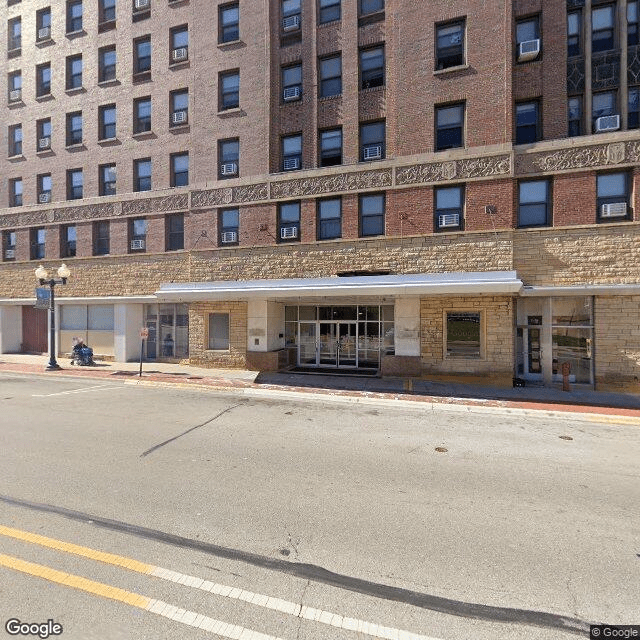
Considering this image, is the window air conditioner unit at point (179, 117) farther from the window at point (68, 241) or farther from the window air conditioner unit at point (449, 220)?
the window air conditioner unit at point (449, 220)

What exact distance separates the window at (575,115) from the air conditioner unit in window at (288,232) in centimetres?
1118

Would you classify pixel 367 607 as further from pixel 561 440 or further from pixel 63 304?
pixel 63 304

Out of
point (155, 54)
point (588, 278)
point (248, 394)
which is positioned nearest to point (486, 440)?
point (248, 394)

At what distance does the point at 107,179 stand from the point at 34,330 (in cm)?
1056

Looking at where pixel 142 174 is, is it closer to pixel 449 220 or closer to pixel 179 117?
A: pixel 179 117

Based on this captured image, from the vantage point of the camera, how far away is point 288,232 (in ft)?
51.9

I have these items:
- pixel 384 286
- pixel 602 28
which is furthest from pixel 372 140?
pixel 602 28

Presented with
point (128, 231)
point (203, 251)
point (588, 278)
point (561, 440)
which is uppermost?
point (128, 231)

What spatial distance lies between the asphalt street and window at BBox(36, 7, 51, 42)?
25.6 meters

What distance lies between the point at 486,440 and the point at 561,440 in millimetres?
1571

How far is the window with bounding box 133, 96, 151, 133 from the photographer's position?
18.9 m

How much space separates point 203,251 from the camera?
664 inches

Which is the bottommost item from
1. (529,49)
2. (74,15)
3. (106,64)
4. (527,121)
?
(527,121)

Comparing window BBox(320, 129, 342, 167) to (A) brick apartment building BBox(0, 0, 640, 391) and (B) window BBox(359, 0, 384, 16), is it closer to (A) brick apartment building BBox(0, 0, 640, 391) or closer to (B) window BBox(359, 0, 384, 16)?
(A) brick apartment building BBox(0, 0, 640, 391)
